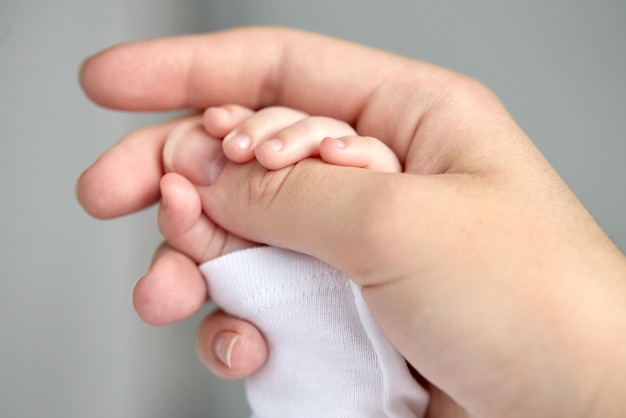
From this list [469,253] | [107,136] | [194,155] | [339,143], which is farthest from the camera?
[107,136]

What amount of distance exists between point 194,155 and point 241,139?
9 cm

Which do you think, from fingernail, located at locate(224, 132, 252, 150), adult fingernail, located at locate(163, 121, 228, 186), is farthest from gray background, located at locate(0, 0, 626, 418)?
fingernail, located at locate(224, 132, 252, 150)

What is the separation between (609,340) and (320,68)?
447 mm

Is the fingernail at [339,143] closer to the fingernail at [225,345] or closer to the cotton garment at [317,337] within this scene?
the cotton garment at [317,337]

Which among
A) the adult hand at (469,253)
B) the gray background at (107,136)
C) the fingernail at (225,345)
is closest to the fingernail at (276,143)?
the adult hand at (469,253)

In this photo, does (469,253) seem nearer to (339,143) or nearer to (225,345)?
(339,143)

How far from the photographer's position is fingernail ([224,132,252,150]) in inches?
24.1

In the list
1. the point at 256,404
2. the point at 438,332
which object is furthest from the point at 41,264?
the point at 438,332

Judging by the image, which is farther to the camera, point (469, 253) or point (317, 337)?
point (317, 337)

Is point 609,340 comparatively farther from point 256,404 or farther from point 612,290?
point 256,404

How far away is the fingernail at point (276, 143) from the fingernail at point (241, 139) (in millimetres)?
46

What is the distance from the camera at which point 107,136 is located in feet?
3.25

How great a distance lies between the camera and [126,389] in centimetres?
100

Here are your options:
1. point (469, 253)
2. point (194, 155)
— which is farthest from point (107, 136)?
point (469, 253)
